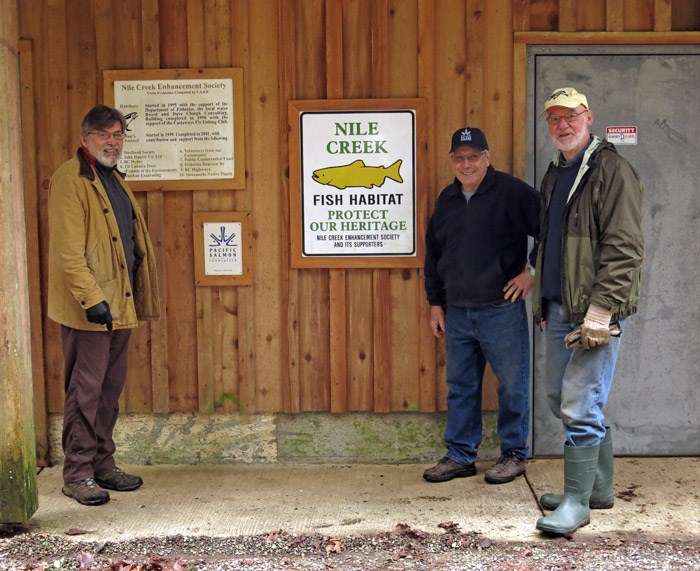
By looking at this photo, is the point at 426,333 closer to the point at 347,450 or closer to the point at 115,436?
the point at 347,450

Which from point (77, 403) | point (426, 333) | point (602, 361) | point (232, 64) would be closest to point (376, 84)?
point (232, 64)

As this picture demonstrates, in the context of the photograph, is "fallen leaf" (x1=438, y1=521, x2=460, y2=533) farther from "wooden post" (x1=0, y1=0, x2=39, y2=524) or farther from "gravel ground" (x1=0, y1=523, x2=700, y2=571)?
"wooden post" (x1=0, y1=0, x2=39, y2=524)

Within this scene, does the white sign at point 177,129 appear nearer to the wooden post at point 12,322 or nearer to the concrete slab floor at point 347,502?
the wooden post at point 12,322

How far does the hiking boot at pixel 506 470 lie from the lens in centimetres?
511

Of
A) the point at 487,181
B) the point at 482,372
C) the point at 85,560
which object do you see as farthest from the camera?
the point at 482,372

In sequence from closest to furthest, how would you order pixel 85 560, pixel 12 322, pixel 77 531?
pixel 85 560, pixel 12 322, pixel 77 531

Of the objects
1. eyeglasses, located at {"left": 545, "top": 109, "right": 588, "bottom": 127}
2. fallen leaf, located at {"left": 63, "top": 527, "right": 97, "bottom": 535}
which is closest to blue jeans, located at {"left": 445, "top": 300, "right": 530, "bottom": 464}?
eyeglasses, located at {"left": 545, "top": 109, "right": 588, "bottom": 127}

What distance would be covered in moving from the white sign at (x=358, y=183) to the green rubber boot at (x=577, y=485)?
1661 millimetres

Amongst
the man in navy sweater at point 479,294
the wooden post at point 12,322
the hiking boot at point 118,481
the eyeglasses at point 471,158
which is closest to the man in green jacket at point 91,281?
the hiking boot at point 118,481

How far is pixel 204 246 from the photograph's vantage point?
18.1ft

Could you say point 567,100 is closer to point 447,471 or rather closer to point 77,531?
point 447,471

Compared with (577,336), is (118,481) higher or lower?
lower

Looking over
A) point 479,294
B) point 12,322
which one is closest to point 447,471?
point 479,294

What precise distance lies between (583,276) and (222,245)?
229 cm
